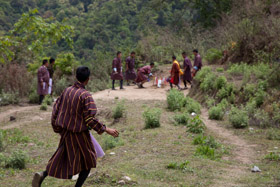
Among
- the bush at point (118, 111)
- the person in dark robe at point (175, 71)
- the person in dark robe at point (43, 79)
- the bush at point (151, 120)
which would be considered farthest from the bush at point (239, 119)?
the person in dark robe at point (43, 79)

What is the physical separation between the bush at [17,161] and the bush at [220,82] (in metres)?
7.83

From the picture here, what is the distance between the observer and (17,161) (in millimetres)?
7160

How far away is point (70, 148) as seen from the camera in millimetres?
4695

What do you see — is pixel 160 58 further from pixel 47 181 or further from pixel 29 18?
pixel 47 181

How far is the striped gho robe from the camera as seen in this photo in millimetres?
4613

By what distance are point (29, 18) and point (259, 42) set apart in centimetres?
888

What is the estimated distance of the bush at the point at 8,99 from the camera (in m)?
16.6

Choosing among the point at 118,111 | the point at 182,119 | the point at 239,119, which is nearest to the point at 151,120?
the point at 182,119

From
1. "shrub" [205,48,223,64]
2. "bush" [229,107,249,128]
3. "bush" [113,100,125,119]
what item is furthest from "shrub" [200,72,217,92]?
"shrub" [205,48,223,64]

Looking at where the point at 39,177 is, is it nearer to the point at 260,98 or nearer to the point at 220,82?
the point at 260,98

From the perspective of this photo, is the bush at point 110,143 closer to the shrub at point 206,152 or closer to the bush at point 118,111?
the shrub at point 206,152

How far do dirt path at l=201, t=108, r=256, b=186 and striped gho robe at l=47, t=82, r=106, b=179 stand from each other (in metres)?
1.96

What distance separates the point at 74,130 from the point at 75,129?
2 cm

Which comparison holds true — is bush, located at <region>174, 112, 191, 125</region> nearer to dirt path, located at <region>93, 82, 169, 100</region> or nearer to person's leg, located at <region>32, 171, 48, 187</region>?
dirt path, located at <region>93, 82, 169, 100</region>
